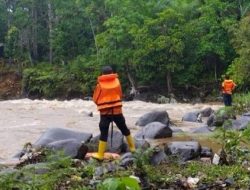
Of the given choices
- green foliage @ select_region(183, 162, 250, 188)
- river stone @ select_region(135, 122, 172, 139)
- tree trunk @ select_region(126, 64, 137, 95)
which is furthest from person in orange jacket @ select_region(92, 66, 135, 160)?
tree trunk @ select_region(126, 64, 137, 95)

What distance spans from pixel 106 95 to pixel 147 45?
2407 centimetres

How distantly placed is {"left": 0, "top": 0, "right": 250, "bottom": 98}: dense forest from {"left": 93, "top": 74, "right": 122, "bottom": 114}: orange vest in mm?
18222

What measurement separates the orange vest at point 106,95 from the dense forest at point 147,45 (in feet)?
59.8

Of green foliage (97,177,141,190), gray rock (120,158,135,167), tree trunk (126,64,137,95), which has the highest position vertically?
green foliage (97,177,141,190)

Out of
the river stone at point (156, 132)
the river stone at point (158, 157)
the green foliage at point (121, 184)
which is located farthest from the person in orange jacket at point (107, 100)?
the green foliage at point (121, 184)

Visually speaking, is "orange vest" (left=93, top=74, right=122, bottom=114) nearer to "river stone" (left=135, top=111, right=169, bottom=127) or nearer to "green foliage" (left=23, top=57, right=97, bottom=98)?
"river stone" (left=135, top=111, right=169, bottom=127)

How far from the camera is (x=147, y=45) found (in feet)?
103

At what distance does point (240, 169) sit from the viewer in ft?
20.1

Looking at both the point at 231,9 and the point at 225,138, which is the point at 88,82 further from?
the point at 225,138

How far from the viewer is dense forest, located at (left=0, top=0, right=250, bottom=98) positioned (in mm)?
31578

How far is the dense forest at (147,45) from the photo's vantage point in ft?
104

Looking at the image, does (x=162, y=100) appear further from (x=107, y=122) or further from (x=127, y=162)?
(x=127, y=162)

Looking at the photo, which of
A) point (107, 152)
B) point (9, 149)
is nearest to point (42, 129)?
point (9, 149)

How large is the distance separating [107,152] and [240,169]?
3123mm
